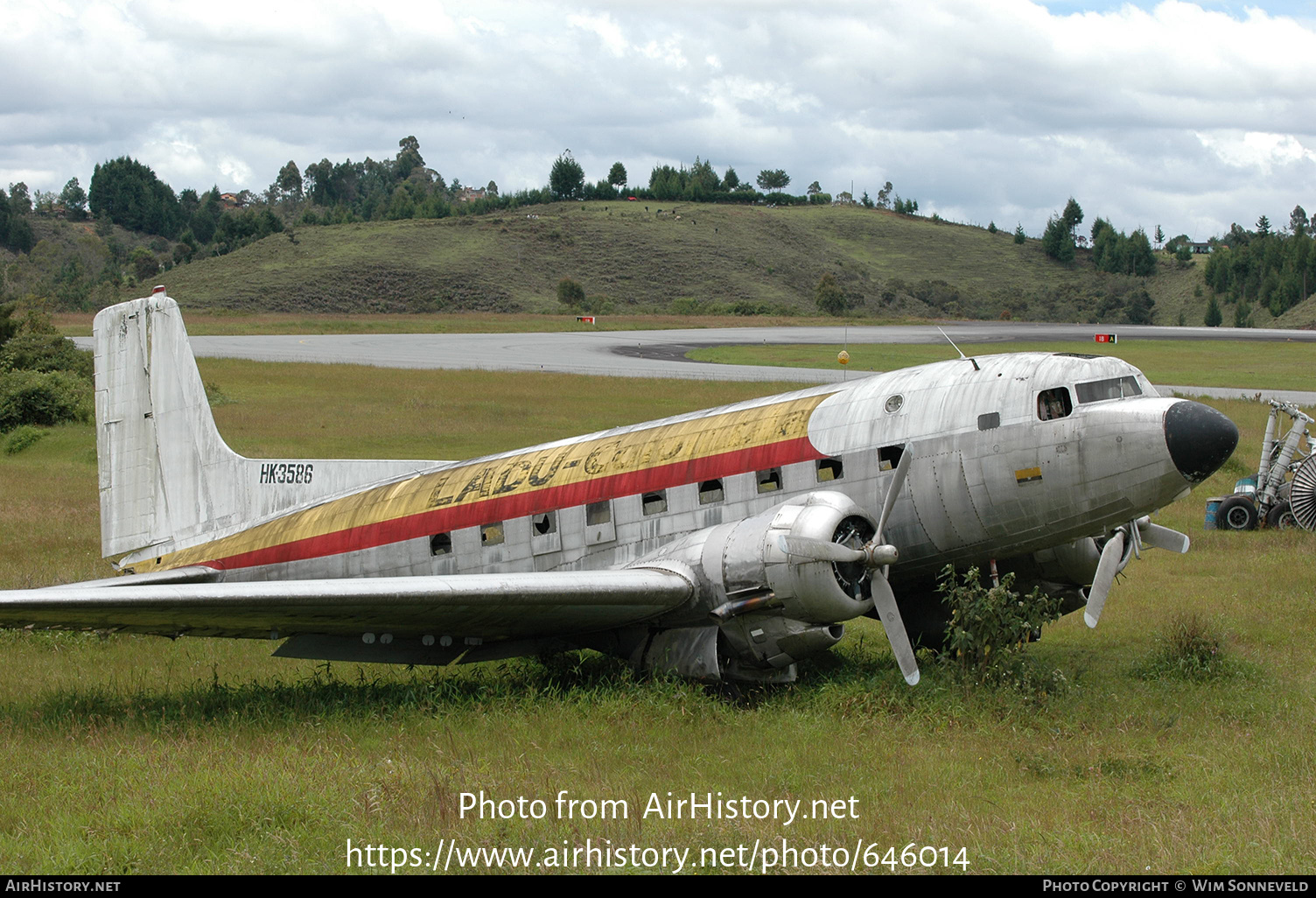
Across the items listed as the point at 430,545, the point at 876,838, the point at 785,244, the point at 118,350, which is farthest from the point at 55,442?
the point at 785,244

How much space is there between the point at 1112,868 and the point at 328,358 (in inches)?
2440

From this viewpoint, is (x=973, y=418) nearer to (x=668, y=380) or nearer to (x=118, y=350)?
(x=118, y=350)

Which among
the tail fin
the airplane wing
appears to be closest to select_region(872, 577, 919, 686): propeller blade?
the airplane wing

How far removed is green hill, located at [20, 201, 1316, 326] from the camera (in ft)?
414

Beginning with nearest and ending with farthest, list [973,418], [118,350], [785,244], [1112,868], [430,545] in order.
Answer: [1112,868] < [973,418] < [430,545] < [118,350] < [785,244]

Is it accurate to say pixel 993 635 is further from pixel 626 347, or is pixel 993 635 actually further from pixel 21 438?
pixel 626 347

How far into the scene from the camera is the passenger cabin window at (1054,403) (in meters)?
13.2

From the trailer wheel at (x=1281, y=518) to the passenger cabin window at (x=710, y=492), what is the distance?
16657 mm

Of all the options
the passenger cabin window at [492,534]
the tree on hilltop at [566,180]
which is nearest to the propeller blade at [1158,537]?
the passenger cabin window at [492,534]

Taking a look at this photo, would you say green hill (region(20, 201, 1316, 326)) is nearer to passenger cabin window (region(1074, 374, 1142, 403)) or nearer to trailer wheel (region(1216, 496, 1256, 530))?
trailer wheel (region(1216, 496, 1256, 530))

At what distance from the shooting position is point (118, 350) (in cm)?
1741

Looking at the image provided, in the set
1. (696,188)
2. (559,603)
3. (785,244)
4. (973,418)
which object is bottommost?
(559,603)

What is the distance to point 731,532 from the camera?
1348 centimetres

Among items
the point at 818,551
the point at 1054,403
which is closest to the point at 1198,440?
the point at 1054,403
